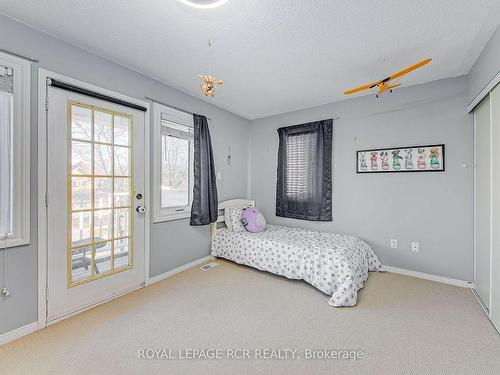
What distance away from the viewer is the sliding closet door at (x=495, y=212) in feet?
6.34

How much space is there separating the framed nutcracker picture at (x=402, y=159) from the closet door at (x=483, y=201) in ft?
1.22

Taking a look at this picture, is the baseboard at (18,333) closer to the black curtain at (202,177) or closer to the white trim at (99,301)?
→ the white trim at (99,301)

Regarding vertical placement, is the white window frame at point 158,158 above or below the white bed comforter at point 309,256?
above

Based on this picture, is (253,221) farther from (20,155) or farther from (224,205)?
(20,155)

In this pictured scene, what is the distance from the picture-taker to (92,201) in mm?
2279

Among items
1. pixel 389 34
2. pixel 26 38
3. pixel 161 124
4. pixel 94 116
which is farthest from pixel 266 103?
pixel 26 38

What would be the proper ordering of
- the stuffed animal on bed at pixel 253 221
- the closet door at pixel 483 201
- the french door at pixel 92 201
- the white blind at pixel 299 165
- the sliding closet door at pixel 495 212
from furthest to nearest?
the white blind at pixel 299 165
the stuffed animal on bed at pixel 253 221
the closet door at pixel 483 201
the french door at pixel 92 201
the sliding closet door at pixel 495 212

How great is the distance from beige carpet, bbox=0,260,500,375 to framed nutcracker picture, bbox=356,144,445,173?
1.45m

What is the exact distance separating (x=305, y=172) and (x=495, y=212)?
88.1 inches

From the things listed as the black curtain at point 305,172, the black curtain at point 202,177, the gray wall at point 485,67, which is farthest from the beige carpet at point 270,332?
the gray wall at point 485,67

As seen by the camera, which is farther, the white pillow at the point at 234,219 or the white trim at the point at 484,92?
the white pillow at the point at 234,219

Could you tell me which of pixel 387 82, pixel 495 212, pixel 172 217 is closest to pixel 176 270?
pixel 172 217

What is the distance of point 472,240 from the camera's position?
2.67 metres

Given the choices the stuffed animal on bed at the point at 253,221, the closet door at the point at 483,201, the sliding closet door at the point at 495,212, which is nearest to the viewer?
the sliding closet door at the point at 495,212
